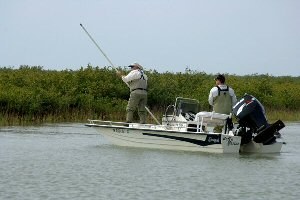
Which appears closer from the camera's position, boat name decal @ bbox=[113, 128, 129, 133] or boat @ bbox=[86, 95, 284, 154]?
boat @ bbox=[86, 95, 284, 154]

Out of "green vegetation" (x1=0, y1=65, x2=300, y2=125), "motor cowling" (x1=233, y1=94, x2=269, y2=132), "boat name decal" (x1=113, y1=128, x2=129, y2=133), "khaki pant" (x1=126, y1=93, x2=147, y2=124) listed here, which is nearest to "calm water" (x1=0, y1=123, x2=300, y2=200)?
"boat name decal" (x1=113, y1=128, x2=129, y2=133)

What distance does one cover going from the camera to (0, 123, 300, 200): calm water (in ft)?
44.5

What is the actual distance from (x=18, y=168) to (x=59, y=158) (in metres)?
2.00

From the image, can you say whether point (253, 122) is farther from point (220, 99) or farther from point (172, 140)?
point (172, 140)

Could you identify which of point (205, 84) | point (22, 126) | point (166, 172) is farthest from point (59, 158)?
point (205, 84)

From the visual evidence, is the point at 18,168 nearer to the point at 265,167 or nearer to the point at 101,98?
the point at 265,167

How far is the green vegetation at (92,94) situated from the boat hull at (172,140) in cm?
921

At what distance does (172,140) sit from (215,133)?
3.68 ft

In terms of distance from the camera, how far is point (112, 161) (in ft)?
57.3

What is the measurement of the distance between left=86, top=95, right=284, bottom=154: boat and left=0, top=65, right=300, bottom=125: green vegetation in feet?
32.9

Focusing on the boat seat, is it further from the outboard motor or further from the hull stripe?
the hull stripe

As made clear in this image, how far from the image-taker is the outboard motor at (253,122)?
18328 millimetres

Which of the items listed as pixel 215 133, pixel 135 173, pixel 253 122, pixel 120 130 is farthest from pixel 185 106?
pixel 135 173

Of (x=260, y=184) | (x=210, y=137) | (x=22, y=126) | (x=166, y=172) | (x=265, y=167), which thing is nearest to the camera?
(x=260, y=184)
